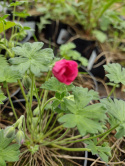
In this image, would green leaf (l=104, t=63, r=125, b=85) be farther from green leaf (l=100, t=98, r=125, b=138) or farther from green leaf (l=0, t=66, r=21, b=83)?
green leaf (l=0, t=66, r=21, b=83)

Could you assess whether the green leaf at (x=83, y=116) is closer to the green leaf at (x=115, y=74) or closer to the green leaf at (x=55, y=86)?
the green leaf at (x=55, y=86)

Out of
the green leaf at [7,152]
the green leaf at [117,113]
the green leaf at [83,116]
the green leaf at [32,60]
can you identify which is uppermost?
the green leaf at [32,60]

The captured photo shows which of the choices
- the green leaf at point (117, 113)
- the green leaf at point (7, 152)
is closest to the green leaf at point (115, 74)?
the green leaf at point (117, 113)

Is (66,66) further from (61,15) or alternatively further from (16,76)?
(61,15)

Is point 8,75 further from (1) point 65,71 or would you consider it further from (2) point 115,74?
(2) point 115,74

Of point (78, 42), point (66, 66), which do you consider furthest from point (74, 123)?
point (78, 42)

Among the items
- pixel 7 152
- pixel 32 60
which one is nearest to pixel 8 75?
pixel 32 60
